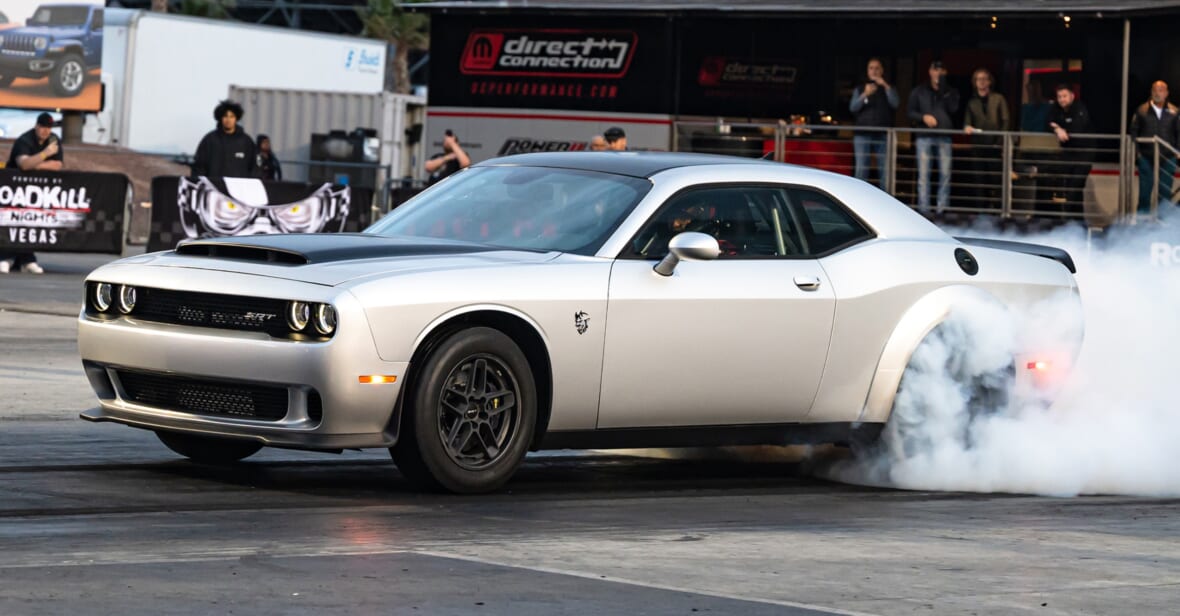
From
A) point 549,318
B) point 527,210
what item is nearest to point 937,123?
point 527,210

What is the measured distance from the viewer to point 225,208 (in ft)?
73.6

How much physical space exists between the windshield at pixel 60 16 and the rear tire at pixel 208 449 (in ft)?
95.8

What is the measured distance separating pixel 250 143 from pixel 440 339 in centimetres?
1464

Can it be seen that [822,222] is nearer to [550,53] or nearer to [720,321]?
[720,321]

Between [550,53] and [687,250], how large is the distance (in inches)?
653

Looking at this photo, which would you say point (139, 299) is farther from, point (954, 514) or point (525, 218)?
point (954, 514)

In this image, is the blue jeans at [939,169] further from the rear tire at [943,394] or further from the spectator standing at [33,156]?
the rear tire at [943,394]

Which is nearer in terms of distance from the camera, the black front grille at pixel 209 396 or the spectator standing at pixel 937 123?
the black front grille at pixel 209 396

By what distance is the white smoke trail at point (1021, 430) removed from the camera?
9.33 m

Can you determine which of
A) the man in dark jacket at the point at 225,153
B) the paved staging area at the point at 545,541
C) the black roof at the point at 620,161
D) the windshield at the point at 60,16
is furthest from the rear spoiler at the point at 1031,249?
the windshield at the point at 60,16

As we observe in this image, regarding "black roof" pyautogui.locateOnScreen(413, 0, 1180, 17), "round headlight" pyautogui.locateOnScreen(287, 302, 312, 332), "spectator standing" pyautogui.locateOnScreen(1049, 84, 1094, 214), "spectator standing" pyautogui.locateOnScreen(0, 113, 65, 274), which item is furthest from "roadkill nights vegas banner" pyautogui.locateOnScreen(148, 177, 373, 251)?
"round headlight" pyautogui.locateOnScreen(287, 302, 312, 332)

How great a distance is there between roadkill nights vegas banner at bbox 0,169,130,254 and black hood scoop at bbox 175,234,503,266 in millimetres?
14433

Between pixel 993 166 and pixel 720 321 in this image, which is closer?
pixel 720 321

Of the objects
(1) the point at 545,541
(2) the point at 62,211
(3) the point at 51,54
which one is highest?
(3) the point at 51,54
